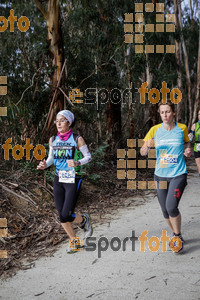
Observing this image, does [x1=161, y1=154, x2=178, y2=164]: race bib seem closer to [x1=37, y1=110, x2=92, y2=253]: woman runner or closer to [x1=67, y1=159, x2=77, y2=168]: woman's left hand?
[x1=37, y1=110, x2=92, y2=253]: woman runner

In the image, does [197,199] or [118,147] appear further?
[118,147]

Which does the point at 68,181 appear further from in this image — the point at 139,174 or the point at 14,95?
the point at 139,174

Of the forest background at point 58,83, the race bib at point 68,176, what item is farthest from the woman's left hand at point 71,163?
the forest background at point 58,83

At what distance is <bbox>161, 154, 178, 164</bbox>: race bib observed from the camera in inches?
155

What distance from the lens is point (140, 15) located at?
930 centimetres

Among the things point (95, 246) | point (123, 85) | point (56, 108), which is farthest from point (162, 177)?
point (123, 85)

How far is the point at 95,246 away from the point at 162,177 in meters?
1.27

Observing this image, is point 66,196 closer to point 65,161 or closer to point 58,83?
point 65,161

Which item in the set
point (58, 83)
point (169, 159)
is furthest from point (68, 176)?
point (58, 83)

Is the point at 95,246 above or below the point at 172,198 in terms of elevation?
below

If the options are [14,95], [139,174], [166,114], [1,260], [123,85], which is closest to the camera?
[166,114]

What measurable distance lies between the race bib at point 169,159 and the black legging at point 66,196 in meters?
0.99

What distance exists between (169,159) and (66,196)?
126 centimetres

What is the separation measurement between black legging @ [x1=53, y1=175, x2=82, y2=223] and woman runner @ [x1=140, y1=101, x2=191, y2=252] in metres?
0.88
